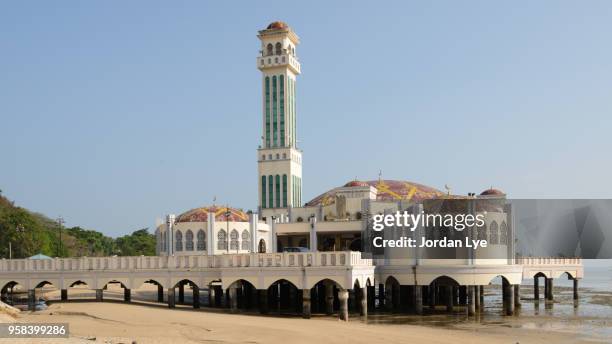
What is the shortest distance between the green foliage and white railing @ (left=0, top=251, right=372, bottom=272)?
31.0 meters

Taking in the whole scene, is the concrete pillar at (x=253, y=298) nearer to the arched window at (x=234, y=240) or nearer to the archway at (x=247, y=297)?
the archway at (x=247, y=297)

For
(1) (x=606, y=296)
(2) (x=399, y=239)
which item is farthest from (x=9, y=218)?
(1) (x=606, y=296)

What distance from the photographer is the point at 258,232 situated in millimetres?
63531

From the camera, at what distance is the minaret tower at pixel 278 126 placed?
79312mm

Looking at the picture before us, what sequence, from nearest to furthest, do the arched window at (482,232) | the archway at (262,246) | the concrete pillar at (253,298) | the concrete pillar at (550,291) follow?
the arched window at (482,232)
the concrete pillar at (253,298)
the concrete pillar at (550,291)
the archway at (262,246)

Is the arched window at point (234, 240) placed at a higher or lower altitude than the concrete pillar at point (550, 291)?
higher

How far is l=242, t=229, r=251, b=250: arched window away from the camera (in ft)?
202

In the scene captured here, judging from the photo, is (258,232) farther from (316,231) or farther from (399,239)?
(399,239)

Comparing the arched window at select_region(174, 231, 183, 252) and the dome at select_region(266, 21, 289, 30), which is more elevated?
the dome at select_region(266, 21, 289, 30)

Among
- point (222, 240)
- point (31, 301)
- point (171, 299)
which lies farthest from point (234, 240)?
point (31, 301)

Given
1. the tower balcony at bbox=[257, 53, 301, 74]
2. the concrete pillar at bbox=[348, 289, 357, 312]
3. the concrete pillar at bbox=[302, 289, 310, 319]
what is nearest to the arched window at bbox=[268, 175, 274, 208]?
the tower balcony at bbox=[257, 53, 301, 74]

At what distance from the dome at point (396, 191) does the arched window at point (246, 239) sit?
33.0 ft

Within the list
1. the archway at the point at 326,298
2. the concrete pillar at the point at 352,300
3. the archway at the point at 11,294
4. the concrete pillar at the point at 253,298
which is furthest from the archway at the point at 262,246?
the archway at the point at 11,294

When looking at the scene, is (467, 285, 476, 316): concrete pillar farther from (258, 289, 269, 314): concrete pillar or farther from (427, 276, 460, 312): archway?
(258, 289, 269, 314): concrete pillar
